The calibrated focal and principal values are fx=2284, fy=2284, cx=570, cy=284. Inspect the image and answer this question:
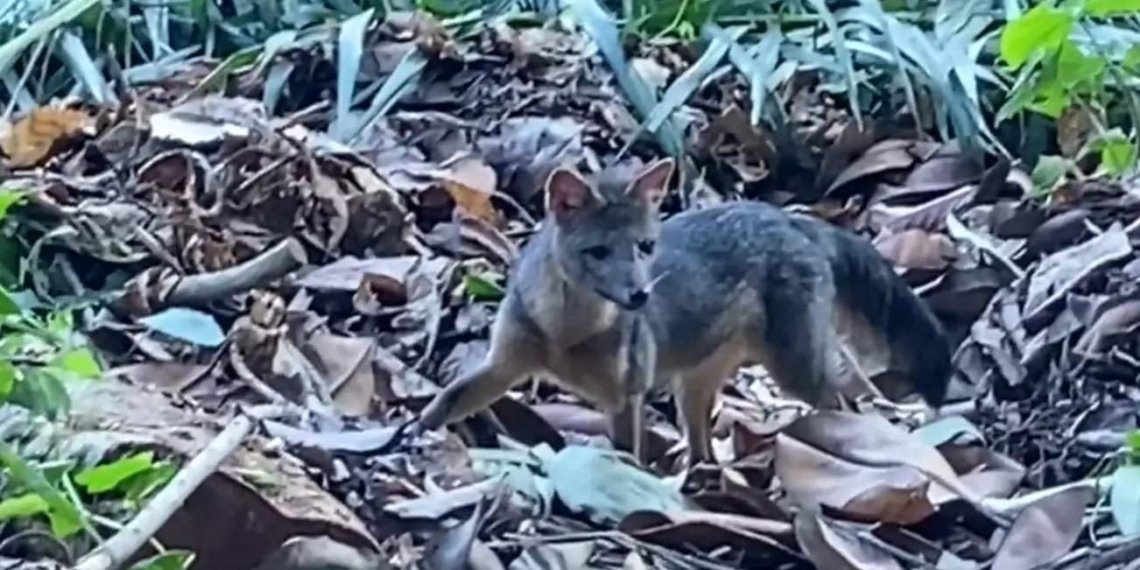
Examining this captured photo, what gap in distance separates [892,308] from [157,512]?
245cm

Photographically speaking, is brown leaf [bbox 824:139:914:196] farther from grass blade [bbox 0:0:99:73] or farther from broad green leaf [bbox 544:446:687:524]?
broad green leaf [bbox 544:446:687:524]

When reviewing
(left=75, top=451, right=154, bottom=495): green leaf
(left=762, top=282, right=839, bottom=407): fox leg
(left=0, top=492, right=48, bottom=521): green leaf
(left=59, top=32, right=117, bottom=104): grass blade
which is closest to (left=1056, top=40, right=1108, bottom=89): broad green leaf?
(left=762, top=282, right=839, bottom=407): fox leg

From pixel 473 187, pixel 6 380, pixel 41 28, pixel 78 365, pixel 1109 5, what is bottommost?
pixel 473 187

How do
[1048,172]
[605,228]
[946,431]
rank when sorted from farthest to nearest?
1. [1048,172]
2. [605,228]
3. [946,431]


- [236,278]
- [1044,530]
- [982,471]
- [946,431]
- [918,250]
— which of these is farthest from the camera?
[918,250]

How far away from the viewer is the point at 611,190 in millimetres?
4281

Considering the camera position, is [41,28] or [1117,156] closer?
[1117,156]

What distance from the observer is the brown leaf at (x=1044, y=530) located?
3.10 metres

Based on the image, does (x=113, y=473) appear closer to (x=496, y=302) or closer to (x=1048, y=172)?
(x=496, y=302)

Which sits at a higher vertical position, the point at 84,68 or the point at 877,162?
the point at 84,68

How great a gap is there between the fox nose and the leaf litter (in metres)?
0.29

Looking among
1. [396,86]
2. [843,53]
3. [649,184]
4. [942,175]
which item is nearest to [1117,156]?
[942,175]

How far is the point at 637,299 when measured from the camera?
4117 mm

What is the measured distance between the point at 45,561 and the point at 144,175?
2.65 meters
